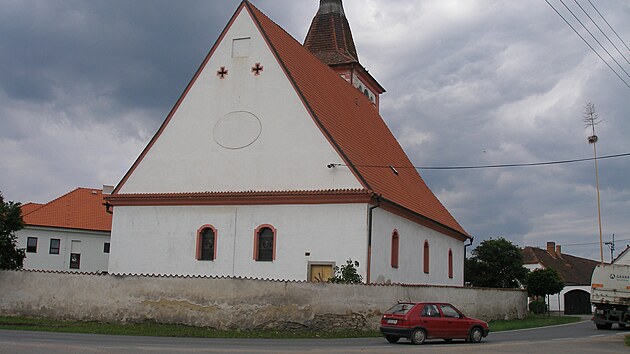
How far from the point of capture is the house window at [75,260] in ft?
170

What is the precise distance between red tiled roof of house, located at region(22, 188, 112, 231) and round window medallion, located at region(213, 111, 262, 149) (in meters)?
27.1

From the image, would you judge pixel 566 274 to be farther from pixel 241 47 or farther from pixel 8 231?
pixel 8 231

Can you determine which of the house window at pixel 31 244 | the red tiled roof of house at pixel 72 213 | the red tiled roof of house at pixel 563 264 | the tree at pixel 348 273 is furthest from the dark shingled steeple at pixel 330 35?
the red tiled roof of house at pixel 563 264

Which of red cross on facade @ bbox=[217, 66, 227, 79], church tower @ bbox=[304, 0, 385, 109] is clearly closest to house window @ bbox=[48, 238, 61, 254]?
church tower @ bbox=[304, 0, 385, 109]

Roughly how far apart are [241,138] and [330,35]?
17100 mm

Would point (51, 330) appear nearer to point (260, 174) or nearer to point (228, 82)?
point (260, 174)

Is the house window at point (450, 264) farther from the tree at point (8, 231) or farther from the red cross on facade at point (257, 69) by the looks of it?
the tree at point (8, 231)

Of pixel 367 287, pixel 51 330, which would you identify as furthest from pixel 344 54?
pixel 51 330

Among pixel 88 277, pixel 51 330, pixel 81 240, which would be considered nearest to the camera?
pixel 51 330

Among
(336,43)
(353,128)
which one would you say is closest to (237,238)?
(353,128)

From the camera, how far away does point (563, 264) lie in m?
72.8

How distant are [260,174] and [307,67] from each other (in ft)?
21.6

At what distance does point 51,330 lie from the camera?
2095 centimetres

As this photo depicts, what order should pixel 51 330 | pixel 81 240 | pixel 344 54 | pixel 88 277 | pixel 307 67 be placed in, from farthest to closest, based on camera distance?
1. pixel 81 240
2. pixel 344 54
3. pixel 307 67
4. pixel 88 277
5. pixel 51 330
